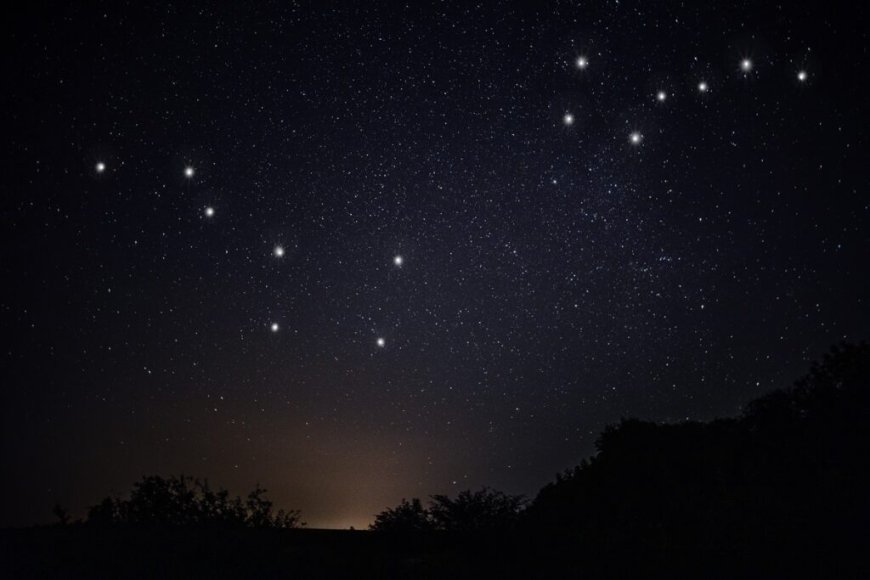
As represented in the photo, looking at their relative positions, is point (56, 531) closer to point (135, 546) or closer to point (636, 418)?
point (135, 546)

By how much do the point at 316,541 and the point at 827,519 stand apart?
29.4ft

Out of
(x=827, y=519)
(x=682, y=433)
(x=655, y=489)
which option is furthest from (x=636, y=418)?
(x=827, y=519)

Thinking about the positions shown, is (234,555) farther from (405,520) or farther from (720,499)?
(720,499)

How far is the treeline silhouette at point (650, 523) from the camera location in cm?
1029

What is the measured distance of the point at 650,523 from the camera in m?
12.8

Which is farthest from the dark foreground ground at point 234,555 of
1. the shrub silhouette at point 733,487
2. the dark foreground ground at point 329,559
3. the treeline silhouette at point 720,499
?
the shrub silhouette at point 733,487

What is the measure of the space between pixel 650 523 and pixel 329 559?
6.07 m

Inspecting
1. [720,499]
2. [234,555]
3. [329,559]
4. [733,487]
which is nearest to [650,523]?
[720,499]

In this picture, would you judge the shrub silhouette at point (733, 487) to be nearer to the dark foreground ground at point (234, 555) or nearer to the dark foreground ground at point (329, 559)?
the dark foreground ground at point (329, 559)

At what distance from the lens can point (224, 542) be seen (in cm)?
1148

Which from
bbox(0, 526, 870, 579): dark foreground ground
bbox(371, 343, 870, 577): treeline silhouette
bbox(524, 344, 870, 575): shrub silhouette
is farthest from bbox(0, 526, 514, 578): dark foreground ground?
bbox(524, 344, 870, 575): shrub silhouette

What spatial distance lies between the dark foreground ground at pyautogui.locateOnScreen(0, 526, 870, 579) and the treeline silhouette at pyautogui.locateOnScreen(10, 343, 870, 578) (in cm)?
4

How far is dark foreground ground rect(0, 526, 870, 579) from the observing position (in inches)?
384

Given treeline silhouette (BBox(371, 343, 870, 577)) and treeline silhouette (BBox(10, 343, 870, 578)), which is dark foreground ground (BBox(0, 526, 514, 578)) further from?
treeline silhouette (BBox(371, 343, 870, 577))
